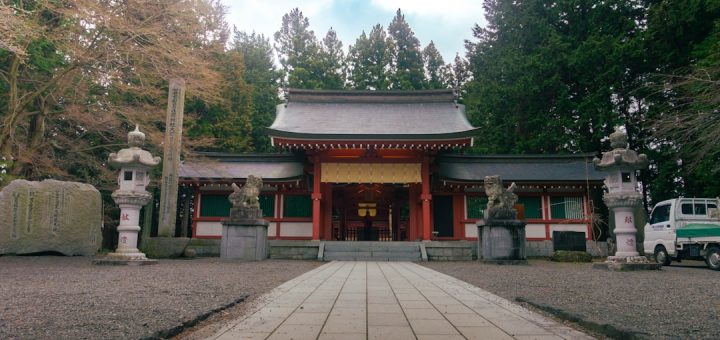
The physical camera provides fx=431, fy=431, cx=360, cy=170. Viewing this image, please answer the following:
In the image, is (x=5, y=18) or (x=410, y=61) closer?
(x=5, y=18)

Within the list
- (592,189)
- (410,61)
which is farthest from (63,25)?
(410,61)

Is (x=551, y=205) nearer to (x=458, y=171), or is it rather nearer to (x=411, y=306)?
(x=458, y=171)

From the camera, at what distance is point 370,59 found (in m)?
42.2

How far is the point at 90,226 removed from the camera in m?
13.2

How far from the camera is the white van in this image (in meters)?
11.6

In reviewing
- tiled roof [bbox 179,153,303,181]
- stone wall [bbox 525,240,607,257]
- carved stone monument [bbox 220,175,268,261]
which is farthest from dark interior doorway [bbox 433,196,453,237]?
carved stone monument [bbox 220,175,268,261]

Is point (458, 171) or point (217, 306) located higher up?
point (458, 171)

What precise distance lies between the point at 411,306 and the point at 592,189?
1717cm

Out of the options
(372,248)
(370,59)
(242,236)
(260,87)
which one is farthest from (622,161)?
(370,59)

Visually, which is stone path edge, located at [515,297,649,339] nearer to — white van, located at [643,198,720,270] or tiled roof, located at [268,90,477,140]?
white van, located at [643,198,720,270]

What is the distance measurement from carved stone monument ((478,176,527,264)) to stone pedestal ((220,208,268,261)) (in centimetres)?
726

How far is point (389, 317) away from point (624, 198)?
30.2 ft

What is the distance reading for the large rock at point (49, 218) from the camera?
11797 mm

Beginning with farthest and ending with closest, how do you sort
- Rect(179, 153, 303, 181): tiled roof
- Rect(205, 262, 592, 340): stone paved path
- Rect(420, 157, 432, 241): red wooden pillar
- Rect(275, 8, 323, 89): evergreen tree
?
Rect(275, 8, 323, 89): evergreen tree < Rect(179, 153, 303, 181): tiled roof < Rect(420, 157, 432, 241): red wooden pillar < Rect(205, 262, 592, 340): stone paved path
